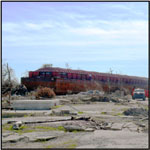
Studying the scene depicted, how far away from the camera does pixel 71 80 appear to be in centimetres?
4184

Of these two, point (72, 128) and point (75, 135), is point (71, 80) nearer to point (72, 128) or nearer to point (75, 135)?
point (72, 128)

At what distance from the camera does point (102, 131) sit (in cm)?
871

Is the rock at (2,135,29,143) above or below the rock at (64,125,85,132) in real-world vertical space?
below

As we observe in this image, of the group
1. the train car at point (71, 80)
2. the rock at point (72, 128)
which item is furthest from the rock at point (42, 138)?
the train car at point (71, 80)

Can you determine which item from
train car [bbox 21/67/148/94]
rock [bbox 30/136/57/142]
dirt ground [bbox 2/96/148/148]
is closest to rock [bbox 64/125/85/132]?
dirt ground [bbox 2/96/148/148]

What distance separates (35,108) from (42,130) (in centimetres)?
842

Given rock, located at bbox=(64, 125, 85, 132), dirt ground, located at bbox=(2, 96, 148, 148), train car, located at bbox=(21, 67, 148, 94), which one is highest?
train car, located at bbox=(21, 67, 148, 94)

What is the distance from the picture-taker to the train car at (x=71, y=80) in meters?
40.8

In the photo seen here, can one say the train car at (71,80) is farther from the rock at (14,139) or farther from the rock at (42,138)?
the rock at (42,138)

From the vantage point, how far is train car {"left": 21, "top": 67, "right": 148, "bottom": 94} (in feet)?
134

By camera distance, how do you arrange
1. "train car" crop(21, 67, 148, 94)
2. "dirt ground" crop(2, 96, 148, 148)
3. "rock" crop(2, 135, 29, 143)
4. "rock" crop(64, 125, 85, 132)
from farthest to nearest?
"train car" crop(21, 67, 148, 94) < "rock" crop(64, 125, 85, 132) < "rock" crop(2, 135, 29, 143) < "dirt ground" crop(2, 96, 148, 148)

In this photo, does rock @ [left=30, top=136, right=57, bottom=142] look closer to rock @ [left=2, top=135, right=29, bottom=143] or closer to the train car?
rock @ [left=2, top=135, right=29, bottom=143]

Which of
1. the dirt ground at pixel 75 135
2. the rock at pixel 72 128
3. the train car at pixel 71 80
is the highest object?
the train car at pixel 71 80

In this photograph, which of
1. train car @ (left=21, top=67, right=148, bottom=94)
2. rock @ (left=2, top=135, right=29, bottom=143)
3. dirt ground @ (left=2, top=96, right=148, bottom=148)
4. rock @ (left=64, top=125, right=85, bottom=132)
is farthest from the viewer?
train car @ (left=21, top=67, right=148, bottom=94)
